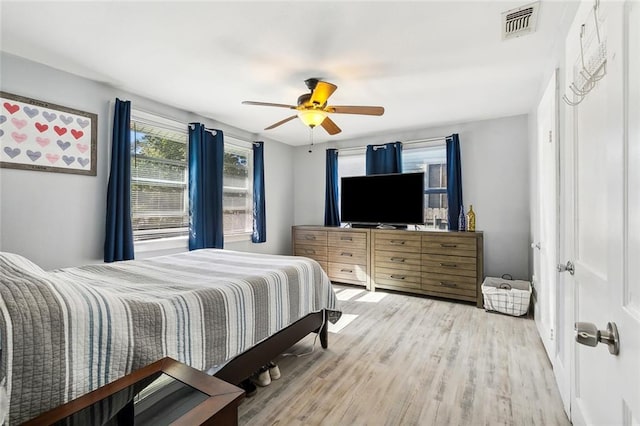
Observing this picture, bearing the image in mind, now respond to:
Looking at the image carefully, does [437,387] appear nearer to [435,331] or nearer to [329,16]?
[435,331]

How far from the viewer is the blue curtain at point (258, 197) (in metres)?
4.66

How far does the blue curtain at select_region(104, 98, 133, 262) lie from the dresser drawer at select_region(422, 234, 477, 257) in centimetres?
353

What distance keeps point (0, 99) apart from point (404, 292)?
15.3 feet

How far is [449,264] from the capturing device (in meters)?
3.77

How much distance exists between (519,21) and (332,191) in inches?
137

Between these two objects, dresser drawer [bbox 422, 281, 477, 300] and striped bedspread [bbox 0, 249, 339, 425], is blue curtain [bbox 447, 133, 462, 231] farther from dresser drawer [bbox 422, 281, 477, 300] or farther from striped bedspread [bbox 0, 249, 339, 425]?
striped bedspread [bbox 0, 249, 339, 425]

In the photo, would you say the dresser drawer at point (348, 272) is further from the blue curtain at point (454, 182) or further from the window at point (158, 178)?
the window at point (158, 178)

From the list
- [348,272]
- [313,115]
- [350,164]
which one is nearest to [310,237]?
[348,272]

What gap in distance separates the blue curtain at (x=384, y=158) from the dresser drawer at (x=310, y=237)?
4.24 ft

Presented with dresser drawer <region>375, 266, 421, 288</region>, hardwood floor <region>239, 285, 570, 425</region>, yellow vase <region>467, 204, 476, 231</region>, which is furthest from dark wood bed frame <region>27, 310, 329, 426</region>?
yellow vase <region>467, 204, 476, 231</region>

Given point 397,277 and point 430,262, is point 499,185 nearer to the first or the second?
point 430,262

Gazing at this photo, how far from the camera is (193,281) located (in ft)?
5.95

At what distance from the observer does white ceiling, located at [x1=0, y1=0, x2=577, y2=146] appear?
1807 mm

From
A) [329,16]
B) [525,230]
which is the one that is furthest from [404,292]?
[329,16]
